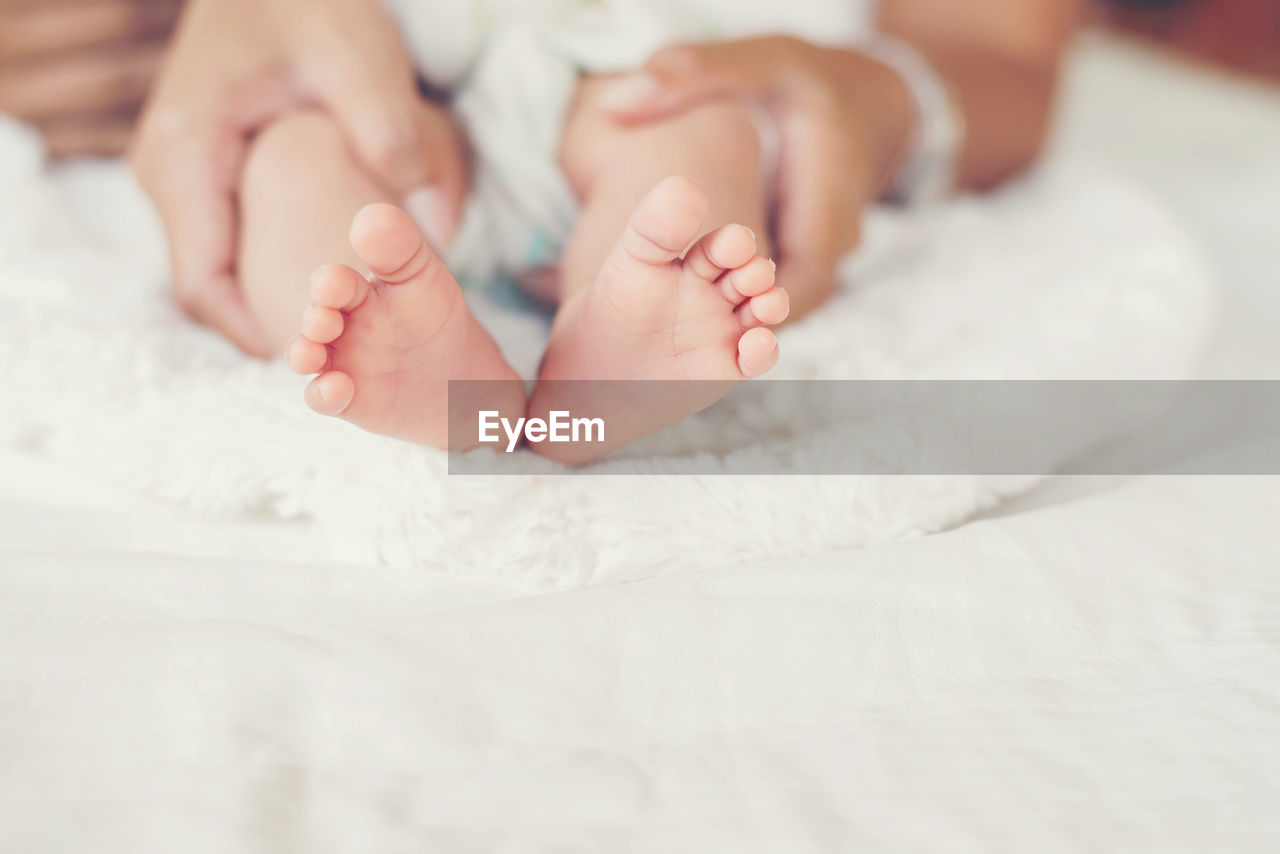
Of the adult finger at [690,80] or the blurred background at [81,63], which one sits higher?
the adult finger at [690,80]

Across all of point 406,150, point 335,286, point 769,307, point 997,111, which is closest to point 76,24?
point 406,150

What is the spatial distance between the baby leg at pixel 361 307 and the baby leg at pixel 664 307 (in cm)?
4

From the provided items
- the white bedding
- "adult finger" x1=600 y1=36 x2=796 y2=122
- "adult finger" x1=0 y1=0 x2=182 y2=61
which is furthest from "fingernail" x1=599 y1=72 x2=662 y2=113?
"adult finger" x1=0 y1=0 x2=182 y2=61

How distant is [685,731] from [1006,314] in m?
0.46

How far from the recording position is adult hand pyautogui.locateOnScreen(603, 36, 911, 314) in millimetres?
622

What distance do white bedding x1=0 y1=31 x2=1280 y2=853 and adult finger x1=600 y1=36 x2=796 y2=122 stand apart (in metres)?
0.35

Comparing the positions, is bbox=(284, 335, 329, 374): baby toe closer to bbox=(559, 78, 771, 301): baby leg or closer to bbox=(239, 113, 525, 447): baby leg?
bbox=(239, 113, 525, 447): baby leg

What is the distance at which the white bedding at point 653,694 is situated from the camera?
0.99 feet

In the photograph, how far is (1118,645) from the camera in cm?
40

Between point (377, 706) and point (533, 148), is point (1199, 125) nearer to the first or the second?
point (533, 148)

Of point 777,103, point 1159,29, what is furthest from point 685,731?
point 1159,29

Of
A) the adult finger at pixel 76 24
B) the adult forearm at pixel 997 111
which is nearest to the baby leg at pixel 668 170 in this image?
the adult forearm at pixel 997 111

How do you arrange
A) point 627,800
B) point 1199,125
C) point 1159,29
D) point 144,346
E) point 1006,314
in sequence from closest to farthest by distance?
point 627,800
point 144,346
point 1006,314
point 1199,125
point 1159,29

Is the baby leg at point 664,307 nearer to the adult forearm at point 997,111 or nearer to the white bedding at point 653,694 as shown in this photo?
the white bedding at point 653,694
